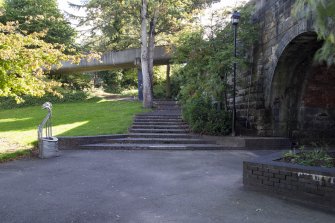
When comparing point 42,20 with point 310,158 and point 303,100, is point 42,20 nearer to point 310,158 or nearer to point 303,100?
point 303,100

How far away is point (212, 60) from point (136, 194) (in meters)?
7.17

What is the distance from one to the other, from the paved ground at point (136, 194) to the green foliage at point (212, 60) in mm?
3819

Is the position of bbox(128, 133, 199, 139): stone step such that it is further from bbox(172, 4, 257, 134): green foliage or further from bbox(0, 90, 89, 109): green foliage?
bbox(0, 90, 89, 109): green foliage

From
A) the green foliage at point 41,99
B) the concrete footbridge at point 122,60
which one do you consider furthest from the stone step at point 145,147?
the green foliage at point 41,99

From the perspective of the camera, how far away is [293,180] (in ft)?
15.6

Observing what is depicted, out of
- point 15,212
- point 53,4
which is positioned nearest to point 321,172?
point 15,212

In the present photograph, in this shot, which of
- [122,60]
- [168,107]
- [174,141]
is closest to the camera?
[174,141]

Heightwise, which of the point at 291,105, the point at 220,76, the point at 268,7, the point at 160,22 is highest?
the point at 160,22

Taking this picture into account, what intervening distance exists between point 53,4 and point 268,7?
2380cm

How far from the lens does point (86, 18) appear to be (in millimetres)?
19953

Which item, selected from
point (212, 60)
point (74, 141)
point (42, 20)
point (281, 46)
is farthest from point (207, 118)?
point (42, 20)

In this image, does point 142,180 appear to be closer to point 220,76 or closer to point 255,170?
point 255,170

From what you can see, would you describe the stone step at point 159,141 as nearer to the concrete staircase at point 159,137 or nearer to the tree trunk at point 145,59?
the concrete staircase at point 159,137

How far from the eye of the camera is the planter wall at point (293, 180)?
442cm
